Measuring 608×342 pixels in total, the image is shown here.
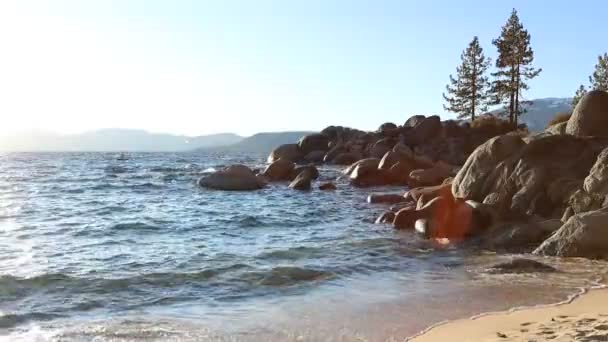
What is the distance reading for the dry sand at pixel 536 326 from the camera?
6.74 metres

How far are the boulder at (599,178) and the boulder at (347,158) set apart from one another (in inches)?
1409

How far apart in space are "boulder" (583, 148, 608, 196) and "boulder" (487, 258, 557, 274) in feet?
15.7

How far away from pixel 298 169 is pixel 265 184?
5102 millimetres

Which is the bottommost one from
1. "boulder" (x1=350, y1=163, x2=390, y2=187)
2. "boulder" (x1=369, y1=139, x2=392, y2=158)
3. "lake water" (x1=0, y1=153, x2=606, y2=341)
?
"lake water" (x1=0, y1=153, x2=606, y2=341)

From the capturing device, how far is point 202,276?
1140 centimetres

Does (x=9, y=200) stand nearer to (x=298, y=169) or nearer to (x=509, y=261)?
(x=298, y=169)

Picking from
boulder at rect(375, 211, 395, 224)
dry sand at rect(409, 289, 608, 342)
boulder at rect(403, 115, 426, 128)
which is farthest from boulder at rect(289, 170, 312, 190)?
boulder at rect(403, 115, 426, 128)

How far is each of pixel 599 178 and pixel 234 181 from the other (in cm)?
2039

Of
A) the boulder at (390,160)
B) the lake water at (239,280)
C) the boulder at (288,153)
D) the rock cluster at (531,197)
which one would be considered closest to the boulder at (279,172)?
the boulder at (390,160)

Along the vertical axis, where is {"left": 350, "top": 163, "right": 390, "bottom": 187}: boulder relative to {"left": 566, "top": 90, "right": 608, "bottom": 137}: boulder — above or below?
below

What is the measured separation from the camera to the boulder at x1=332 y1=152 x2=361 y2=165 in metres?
52.0

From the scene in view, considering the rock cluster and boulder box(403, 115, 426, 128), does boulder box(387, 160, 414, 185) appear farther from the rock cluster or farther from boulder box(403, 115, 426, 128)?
boulder box(403, 115, 426, 128)

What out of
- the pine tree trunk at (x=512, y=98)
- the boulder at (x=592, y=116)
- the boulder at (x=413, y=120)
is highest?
the pine tree trunk at (x=512, y=98)

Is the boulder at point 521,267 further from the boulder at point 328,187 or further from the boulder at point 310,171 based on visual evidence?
the boulder at point 310,171
